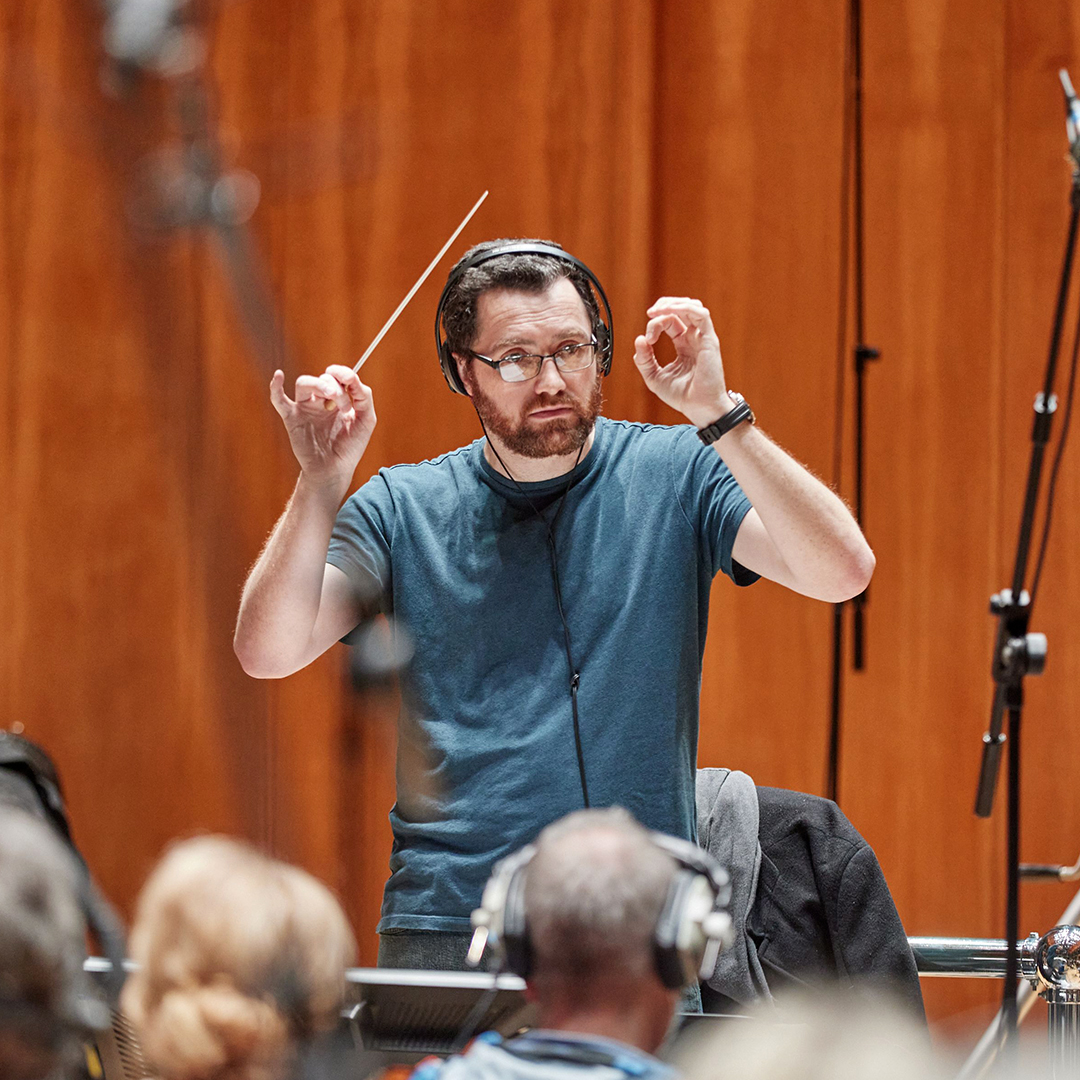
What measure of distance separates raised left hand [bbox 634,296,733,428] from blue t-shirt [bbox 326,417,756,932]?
14 cm

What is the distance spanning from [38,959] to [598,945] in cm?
34

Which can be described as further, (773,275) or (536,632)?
(773,275)

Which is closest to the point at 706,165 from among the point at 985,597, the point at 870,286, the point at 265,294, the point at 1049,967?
the point at 870,286

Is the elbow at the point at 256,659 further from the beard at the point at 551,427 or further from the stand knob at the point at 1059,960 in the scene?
the stand knob at the point at 1059,960

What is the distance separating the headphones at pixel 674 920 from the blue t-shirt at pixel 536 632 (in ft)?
2.05

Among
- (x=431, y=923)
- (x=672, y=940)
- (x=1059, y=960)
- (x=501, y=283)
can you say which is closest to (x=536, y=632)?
(x=431, y=923)

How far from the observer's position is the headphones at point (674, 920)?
0.84 metres

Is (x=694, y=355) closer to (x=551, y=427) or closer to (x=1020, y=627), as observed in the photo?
(x=551, y=427)

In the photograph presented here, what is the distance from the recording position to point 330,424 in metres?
1.58

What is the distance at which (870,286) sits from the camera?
315 cm

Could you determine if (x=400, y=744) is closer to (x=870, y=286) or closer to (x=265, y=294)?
(x=265, y=294)

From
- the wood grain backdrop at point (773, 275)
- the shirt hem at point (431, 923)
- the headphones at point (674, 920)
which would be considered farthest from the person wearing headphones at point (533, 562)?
the wood grain backdrop at point (773, 275)

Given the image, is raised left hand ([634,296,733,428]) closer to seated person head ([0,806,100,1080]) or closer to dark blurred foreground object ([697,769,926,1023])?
dark blurred foreground object ([697,769,926,1023])

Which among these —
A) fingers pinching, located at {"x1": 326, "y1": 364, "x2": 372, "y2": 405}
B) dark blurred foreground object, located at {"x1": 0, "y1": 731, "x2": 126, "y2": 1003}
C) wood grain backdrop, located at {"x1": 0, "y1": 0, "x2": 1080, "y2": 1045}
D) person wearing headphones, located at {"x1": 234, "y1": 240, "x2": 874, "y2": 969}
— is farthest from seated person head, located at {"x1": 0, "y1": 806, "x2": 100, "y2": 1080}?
wood grain backdrop, located at {"x1": 0, "y1": 0, "x2": 1080, "y2": 1045}
